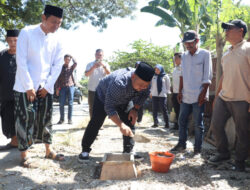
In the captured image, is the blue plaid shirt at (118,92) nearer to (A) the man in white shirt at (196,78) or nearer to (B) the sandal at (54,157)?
(A) the man in white shirt at (196,78)

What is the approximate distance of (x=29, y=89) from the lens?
2.79 meters

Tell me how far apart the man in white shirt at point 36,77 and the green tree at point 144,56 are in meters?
15.6

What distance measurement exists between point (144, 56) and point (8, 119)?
51.3ft

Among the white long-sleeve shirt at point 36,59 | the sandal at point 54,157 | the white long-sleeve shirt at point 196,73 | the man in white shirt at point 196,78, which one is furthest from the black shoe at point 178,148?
the white long-sleeve shirt at point 36,59

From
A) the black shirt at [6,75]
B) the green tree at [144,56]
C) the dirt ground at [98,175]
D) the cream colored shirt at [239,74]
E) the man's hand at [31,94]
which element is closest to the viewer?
the dirt ground at [98,175]

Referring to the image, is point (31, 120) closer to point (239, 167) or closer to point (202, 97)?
A: point (202, 97)

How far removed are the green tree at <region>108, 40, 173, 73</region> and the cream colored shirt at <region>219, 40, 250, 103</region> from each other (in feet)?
50.3

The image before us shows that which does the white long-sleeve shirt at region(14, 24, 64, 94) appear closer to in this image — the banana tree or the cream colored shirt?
the cream colored shirt

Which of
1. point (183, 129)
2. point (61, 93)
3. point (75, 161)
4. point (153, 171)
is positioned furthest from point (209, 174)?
point (61, 93)

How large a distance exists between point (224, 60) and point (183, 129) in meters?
1.31

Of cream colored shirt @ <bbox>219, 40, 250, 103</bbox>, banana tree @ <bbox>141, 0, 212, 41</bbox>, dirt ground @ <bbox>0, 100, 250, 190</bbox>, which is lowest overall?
dirt ground @ <bbox>0, 100, 250, 190</bbox>

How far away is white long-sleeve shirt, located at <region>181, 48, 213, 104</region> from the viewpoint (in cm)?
363

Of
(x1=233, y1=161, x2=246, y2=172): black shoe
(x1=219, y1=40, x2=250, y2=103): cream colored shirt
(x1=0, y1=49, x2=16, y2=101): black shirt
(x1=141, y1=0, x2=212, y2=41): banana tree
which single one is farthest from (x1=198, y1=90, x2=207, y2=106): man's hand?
(x1=141, y1=0, x2=212, y2=41): banana tree

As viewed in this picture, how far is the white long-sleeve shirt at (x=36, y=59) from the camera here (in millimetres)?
2812
